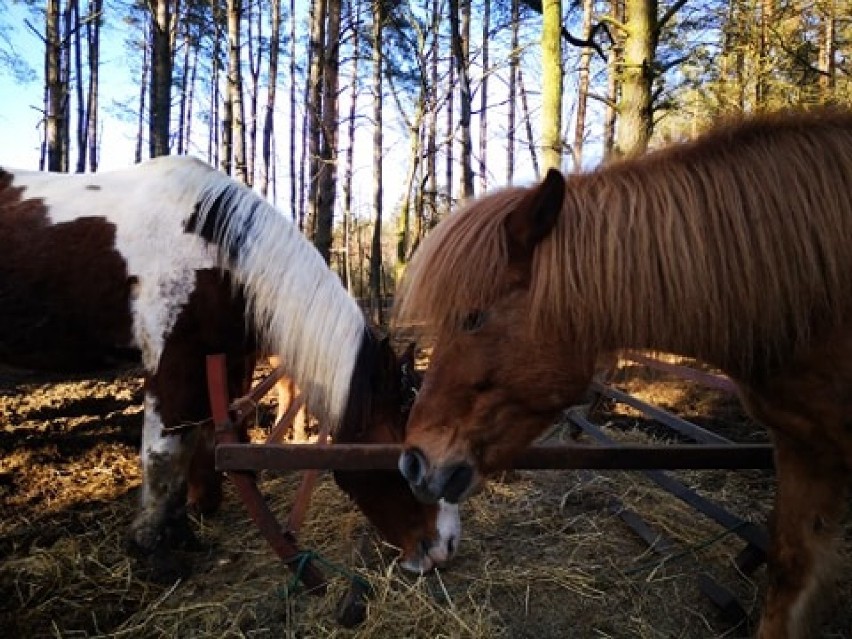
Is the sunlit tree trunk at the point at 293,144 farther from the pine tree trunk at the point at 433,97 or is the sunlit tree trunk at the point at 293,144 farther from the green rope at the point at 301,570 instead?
the green rope at the point at 301,570

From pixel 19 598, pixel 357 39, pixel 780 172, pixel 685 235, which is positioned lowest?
pixel 19 598

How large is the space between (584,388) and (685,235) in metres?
0.48

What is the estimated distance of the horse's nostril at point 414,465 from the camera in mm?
1573

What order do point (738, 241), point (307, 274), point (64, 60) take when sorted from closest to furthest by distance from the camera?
point (738, 241), point (307, 274), point (64, 60)

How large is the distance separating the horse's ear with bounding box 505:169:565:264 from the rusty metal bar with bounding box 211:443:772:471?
0.98 m

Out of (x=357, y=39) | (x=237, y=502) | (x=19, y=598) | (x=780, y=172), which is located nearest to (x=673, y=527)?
(x=780, y=172)

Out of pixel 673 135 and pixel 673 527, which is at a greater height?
pixel 673 135

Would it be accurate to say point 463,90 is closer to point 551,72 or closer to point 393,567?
point 551,72

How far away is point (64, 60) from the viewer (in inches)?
691

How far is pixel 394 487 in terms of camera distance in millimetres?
2828

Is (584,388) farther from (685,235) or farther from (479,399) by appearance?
(685,235)

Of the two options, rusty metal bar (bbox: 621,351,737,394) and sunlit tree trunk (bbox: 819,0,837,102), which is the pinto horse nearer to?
rusty metal bar (bbox: 621,351,737,394)

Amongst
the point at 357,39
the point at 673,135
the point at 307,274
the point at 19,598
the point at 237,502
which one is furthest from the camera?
the point at 357,39

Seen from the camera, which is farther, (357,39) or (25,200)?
(357,39)
